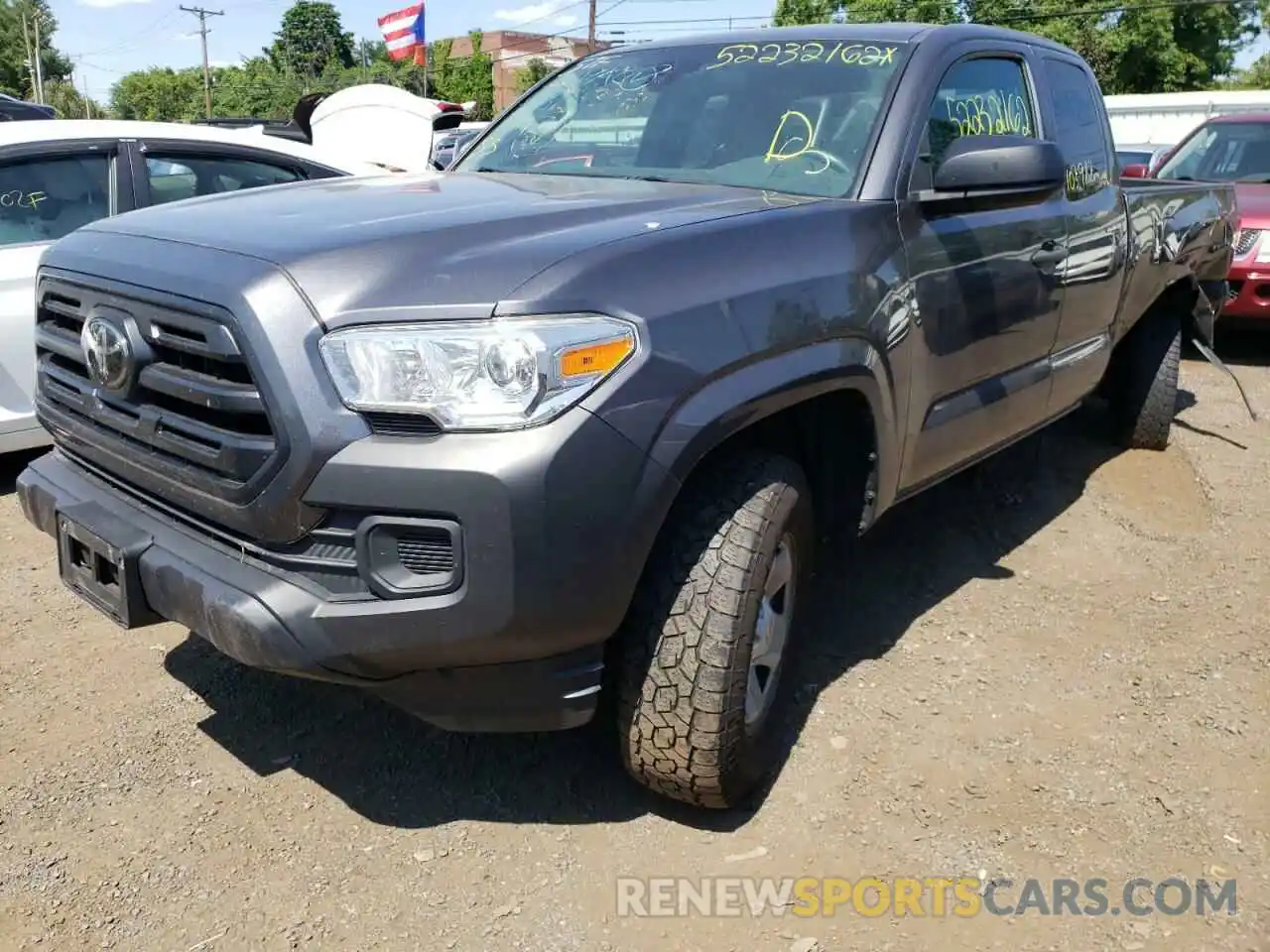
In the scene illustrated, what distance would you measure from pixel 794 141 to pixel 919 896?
2.01 meters

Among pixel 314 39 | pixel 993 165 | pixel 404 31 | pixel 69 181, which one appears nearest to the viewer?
pixel 993 165

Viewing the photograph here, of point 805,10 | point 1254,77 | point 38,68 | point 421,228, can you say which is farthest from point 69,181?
point 38,68

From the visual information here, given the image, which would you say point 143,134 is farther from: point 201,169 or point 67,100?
point 67,100

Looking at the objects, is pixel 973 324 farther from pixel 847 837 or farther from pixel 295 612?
pixel 295 612

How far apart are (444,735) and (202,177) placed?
11.3 feet

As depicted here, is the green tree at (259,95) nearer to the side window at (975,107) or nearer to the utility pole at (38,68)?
the utility pole at (38,68)

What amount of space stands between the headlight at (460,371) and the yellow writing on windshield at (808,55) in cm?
174

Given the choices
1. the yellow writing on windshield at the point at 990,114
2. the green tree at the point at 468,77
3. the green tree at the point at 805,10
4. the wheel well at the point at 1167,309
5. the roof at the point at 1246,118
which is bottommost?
the wheel well at the point at 1167,309

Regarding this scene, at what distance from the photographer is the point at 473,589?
2.04 m

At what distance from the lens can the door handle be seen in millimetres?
3658

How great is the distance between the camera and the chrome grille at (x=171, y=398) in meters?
2.14

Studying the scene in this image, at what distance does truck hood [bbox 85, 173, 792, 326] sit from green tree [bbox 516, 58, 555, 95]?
53408 millimetres

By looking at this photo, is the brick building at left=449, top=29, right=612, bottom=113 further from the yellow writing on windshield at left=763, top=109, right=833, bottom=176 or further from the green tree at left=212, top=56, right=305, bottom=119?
the yellow writing on windshield at left=763, top=109, right=833, bottom=176

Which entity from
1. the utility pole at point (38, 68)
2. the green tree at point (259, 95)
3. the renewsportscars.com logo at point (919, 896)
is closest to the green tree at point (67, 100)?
the utility pole at point (38, 68)
